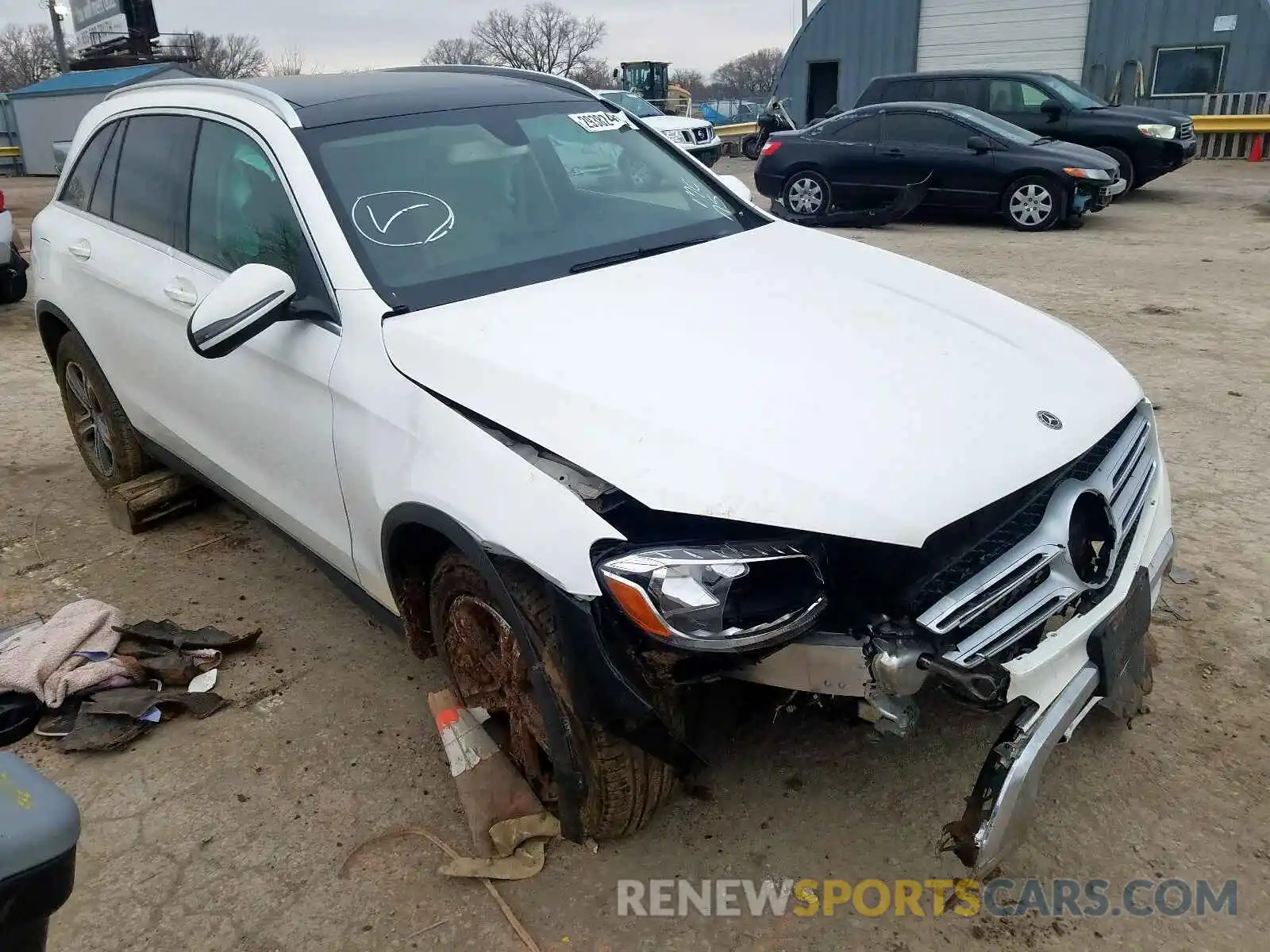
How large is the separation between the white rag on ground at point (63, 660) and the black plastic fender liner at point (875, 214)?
9836 millimetres

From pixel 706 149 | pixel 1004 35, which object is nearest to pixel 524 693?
pixel 706 149

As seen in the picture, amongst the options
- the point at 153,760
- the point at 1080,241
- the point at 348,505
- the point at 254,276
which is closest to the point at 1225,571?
the point at 348,505

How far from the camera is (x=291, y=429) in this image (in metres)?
2.87

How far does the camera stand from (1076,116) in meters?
13.1

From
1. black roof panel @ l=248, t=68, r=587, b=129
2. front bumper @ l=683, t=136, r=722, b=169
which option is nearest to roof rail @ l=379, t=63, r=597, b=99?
black roof panel @ l=248, t=68, r=587, b=129

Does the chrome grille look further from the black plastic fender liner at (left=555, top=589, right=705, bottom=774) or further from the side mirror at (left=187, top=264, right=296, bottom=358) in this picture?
the side mirror at (left=187, top=264, right=296, bottom=358)

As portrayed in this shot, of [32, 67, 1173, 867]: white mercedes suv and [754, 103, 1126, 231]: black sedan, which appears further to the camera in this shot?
[754, 103, 1126, 231]: black sedan

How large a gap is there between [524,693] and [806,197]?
1135cm

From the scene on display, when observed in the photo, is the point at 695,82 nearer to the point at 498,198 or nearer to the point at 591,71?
Result: the point at 591,71

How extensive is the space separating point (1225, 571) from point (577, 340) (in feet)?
8.56

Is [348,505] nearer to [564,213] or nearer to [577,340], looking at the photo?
[577,340]

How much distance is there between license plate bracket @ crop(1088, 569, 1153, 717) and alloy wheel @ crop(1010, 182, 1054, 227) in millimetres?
10062

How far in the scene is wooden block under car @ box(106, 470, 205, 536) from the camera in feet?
13.9

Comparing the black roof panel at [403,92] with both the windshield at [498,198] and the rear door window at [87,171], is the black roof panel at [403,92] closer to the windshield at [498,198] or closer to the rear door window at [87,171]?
the windshield at [498,198]
